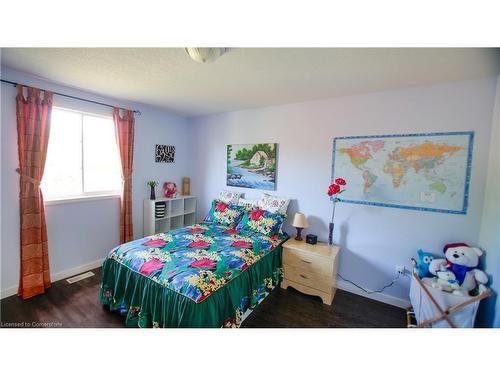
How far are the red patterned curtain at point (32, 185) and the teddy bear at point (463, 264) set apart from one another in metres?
3.91

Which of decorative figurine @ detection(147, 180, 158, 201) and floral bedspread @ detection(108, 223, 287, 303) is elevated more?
decorative figurine @ detection(147, 180, 158, 201)

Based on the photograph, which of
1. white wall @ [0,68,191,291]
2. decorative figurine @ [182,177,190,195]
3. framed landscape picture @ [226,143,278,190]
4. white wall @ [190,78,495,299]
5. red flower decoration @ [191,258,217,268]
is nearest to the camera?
red flower decoration @ [191,258,217,268]

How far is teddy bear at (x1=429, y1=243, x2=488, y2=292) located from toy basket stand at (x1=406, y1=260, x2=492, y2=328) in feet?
0.48

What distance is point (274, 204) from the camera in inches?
107

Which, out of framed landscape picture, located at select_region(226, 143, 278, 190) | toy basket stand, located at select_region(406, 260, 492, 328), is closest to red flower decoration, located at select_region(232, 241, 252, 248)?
framed landscape picture, located at select_region(226, 143, 278, 190)

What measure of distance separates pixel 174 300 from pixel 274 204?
168cm

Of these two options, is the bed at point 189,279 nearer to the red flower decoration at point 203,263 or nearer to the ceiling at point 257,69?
the red flower decoration at point 203,263

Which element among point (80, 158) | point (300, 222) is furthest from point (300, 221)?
point (80, 158)

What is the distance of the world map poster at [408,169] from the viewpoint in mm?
1838

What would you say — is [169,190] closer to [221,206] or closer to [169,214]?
[169,214]

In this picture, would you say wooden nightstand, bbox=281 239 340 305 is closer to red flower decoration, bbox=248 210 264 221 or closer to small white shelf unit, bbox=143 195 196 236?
red flower decoration, bbox=248 210 264 221

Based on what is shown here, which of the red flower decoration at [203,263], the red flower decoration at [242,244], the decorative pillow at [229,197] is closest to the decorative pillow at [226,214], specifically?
the decorative pillow at [229,197]

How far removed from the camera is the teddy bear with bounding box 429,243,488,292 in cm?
159
